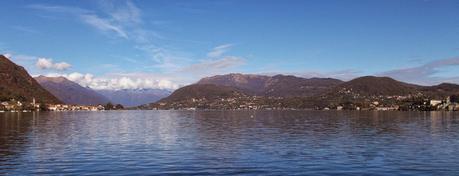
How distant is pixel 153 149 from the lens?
65125mm

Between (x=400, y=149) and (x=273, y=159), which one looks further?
(x=400, y=149)

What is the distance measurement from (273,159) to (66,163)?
21.9 m

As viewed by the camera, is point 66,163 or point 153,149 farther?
point 153,149

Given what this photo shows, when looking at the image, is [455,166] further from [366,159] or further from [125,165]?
[125,165]

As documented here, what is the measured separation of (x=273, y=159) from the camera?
5356 cm

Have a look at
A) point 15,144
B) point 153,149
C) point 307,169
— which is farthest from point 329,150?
point 15,144

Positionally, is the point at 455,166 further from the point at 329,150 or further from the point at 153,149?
the point at 153,149

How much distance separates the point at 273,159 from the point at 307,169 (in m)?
7.52

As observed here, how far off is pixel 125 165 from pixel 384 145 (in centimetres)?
3810

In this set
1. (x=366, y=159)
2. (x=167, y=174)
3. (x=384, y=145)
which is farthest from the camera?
(x=384, y=145)

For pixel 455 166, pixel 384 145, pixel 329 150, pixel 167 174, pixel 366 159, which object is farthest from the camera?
pixel 384 145

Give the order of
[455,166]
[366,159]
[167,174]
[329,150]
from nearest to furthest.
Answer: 1. [167,174]
2. [455,166]
3. [366,159]
4. [329,150]

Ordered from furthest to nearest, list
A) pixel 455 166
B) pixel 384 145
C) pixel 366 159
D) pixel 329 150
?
pixel 384 145 → pixel 329 150 → pixel 366 159 → pixel 455 166

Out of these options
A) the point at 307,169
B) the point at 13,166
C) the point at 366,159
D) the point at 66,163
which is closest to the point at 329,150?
the point at 366,159
